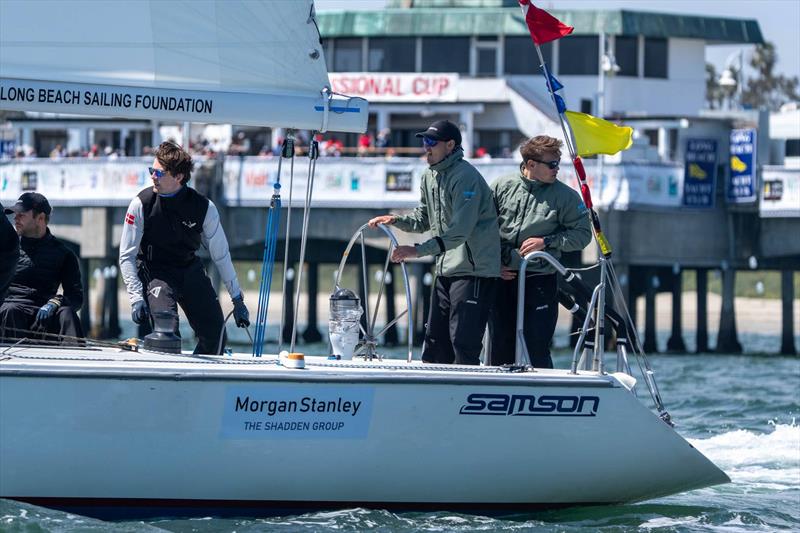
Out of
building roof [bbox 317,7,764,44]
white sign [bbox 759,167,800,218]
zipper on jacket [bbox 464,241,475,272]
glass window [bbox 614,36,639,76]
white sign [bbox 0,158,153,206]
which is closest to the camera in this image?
zipper on jacket [bbox 464,241,475,272]

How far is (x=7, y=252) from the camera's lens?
9.45 m

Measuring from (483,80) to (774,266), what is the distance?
961cm

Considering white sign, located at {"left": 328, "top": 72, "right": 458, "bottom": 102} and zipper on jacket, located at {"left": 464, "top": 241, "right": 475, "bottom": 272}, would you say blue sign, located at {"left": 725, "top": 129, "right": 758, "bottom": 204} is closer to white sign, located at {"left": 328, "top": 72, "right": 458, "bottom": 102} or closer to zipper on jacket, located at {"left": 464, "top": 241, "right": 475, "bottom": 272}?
white sign, located at {"left": 328, "top": 72, "right": 458, "bottom": 102}

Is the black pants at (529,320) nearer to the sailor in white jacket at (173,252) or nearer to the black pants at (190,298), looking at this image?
the sailor in white jacket at (173,252)

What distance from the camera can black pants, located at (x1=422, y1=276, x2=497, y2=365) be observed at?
10.1m

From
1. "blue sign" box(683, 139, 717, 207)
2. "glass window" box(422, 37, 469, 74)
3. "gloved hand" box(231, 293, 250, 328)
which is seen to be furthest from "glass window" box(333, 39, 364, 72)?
"gloved hand" box(231, 293, 250, 328)

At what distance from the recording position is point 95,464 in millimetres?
9156

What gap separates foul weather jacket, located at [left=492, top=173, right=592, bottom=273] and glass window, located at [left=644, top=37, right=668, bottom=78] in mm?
32862

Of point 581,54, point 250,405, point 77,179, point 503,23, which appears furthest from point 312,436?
point 503,23

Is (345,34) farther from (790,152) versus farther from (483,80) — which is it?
(790,152)

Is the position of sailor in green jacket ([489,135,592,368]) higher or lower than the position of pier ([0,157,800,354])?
lower

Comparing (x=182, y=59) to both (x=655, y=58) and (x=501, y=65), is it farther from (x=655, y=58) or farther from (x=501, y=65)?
(x=655, y=58)

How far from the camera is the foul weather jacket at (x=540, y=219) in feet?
33.9

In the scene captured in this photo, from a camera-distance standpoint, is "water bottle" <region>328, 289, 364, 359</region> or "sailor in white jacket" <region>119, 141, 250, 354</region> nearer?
"sailor in white jacket" <region>119, 141, 250, 354</region>
